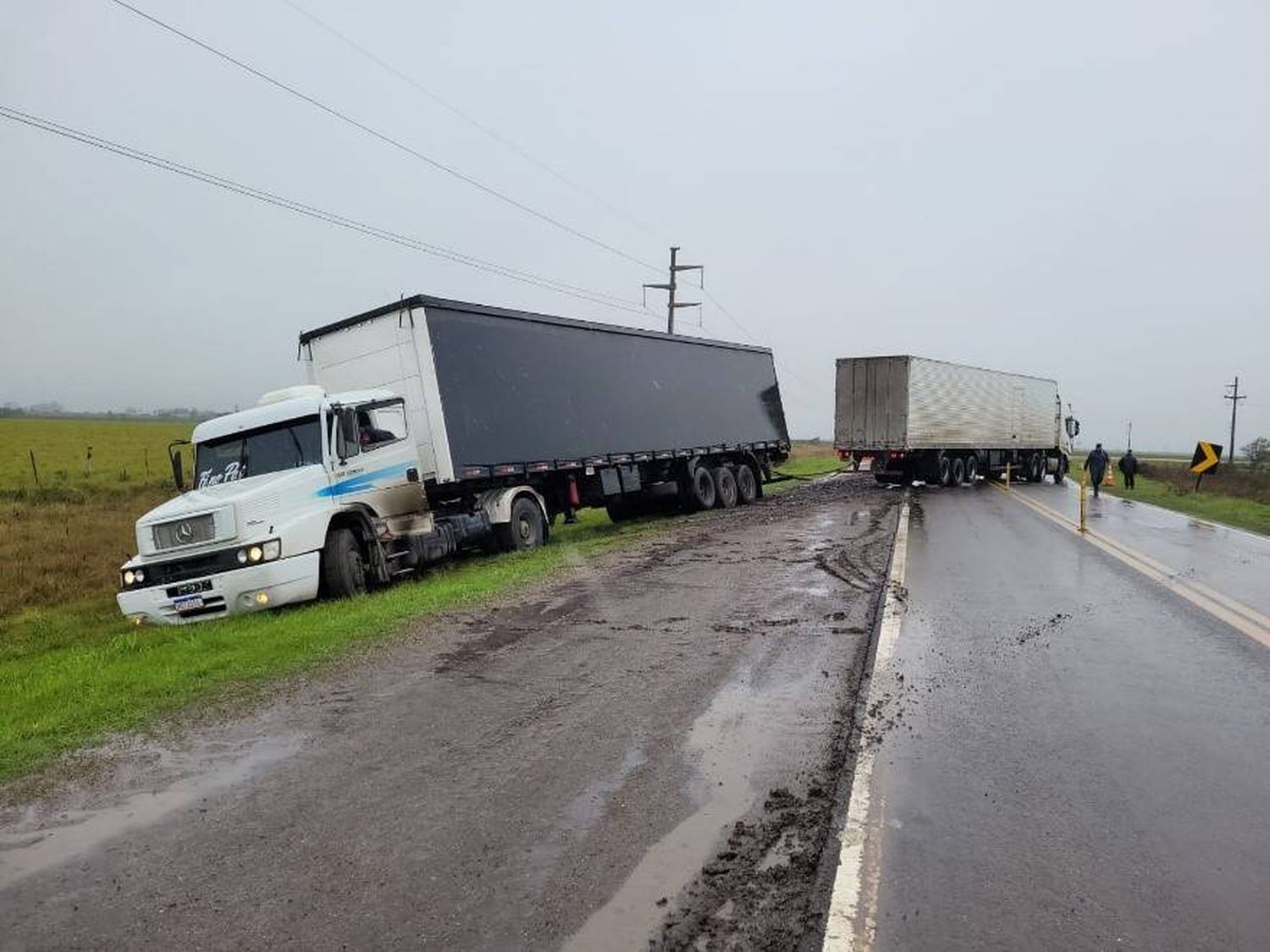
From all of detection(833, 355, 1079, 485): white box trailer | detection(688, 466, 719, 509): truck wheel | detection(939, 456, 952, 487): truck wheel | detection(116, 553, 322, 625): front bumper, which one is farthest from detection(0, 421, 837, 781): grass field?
detection(939, 456, 952, 487): truck wheel

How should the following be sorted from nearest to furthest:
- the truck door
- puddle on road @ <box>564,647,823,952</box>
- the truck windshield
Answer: puddle on road @ <box>564,647,823,952</box> < the truck windshield < the truck door

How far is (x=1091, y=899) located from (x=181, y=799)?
417cm

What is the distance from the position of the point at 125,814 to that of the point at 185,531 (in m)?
5.81

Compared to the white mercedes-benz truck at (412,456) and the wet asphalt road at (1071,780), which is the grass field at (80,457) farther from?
the wet asphalt road at (1071,780)

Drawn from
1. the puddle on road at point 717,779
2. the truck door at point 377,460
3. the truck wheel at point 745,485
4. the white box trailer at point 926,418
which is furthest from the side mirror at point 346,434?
the white box trailer at point 926,418

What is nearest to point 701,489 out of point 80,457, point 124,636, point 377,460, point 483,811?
point 377,460

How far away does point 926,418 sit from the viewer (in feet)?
93.0

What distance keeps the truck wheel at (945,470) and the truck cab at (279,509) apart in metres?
22.1

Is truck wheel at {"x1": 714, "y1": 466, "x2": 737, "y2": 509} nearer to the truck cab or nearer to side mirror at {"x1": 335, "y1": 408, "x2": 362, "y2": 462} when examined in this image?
the truck cab

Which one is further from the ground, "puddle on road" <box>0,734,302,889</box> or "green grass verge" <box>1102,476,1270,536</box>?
"puddle on road" <box>0,734,302,889</box>

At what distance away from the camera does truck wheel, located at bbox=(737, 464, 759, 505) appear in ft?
76.2

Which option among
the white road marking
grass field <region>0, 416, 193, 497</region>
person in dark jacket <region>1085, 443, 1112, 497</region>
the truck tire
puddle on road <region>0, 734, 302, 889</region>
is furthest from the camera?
grass field <region>0, 416, 193, 497</region>

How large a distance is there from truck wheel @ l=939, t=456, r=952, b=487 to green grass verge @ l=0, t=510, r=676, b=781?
68.8 ft

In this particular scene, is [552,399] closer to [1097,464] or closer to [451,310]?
[451,310]
